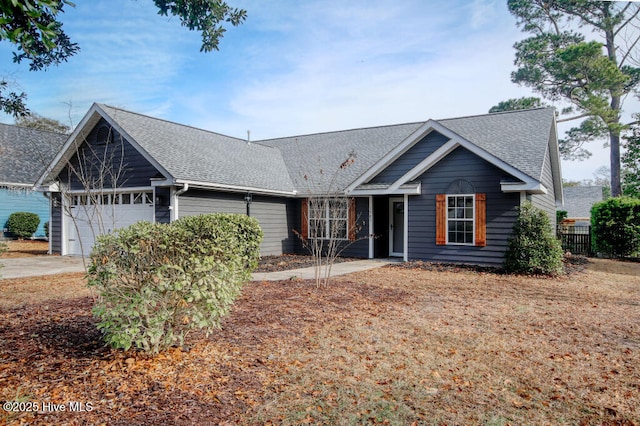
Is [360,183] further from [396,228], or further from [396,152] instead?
[396,228]

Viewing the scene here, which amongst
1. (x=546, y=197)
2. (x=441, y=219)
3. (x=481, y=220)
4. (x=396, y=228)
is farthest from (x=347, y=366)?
(x=546, y=197)

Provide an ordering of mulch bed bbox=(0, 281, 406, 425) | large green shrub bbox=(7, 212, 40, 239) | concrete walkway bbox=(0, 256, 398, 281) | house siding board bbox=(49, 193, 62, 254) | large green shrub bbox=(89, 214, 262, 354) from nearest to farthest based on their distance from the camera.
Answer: mulch bed bbox=(0, 281, 406, 425)
large green shrub bbox=(89, 214, 262, 354)
concrete walkway bbox=(0, 256, 398, 281)
house siding board bbox=(49, 193, 62, 254)
large green shrub bbox=(7, 212, 40, 239)

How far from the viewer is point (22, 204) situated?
2238 cm

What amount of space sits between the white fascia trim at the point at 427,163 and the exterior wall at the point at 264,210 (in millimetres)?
4522

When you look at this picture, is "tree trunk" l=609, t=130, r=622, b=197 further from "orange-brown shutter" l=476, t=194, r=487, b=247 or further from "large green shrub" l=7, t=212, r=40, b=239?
"large green shrub" l=7, t=212, r=40, b=239

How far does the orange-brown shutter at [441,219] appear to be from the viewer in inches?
500

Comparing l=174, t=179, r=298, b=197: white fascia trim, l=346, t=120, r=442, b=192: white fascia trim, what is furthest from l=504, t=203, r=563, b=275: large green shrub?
l=174, t=179, r=298, b=197: white fascia trim

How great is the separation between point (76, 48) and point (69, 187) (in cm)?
990

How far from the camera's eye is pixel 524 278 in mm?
10180

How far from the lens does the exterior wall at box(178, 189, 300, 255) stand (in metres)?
12.7

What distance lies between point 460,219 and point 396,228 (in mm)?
3208

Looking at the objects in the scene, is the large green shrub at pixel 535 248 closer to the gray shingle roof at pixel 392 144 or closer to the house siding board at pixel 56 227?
the gray shingle roof at pixel 392 144

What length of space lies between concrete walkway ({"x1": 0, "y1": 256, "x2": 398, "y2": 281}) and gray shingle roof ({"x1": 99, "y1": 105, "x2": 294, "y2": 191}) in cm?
385

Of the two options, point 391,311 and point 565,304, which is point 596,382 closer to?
point 391,311
